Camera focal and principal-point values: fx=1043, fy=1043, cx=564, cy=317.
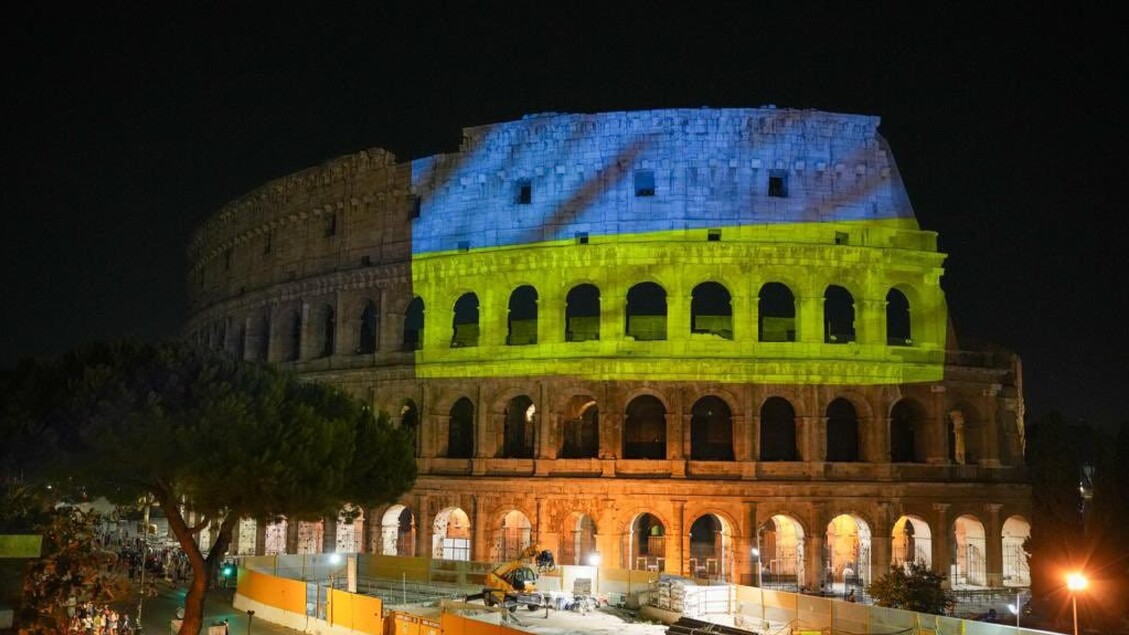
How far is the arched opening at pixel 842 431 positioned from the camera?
1104 inches

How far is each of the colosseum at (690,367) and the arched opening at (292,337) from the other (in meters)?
3.77

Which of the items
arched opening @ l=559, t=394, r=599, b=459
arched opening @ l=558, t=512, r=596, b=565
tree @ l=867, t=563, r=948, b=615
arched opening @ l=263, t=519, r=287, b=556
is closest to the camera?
tree @ l=867, t=563, r=948, b=615

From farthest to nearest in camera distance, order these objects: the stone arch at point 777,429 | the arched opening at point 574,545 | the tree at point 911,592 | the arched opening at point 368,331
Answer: the arched opening at point 368,331
the stone arch at point 777,429
the arched opening at point 574,545
the tree at point 911,592

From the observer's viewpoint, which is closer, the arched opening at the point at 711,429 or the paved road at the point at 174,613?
the paved road at the point at 174,613

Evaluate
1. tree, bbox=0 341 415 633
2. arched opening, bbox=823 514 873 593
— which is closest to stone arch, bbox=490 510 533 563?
arched opening, bbox=823 514 873 593

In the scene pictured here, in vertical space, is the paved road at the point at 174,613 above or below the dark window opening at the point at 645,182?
below

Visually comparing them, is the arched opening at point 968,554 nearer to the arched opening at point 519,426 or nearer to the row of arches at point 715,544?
the row of arches at point 715,544

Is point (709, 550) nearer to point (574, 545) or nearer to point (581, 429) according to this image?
point (581, 429)

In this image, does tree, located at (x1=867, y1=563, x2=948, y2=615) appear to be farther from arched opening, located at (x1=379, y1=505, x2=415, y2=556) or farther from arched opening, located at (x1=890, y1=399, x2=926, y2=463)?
arched opening, located at (x1=379, y1=505, x2=415, y2=556)

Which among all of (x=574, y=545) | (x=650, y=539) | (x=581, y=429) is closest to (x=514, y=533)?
(x=574, y=545)

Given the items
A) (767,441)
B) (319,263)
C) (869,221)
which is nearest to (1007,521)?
(767,441)

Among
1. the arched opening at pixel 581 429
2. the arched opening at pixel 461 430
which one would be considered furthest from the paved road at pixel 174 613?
the arched opening at pixel 581 429

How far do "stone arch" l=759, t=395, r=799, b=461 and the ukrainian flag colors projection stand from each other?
73.2 inches

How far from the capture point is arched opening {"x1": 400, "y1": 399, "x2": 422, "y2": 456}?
28625 millimetres
